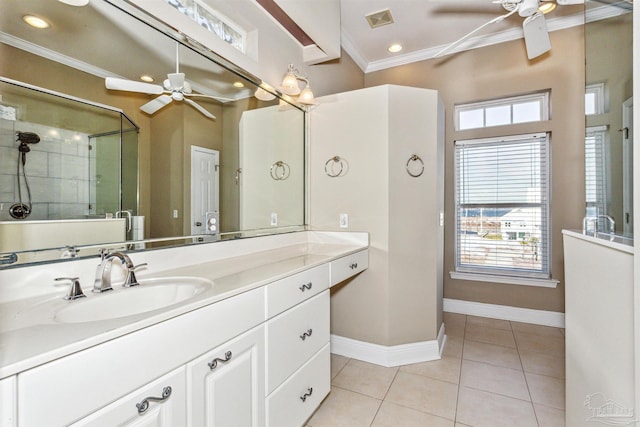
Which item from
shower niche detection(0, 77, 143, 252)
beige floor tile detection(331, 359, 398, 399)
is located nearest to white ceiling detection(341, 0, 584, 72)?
shower niche detection(0, 77, 143, 252)

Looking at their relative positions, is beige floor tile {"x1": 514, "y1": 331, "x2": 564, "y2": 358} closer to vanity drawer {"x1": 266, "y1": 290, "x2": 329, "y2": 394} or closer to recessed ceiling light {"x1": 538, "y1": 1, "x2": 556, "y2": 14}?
vanity drawer {"x1": 266, "y1": 290, "x2": 329, "y2": 394}

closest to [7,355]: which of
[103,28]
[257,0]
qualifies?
[103,28]

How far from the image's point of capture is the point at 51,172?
1.05 metres

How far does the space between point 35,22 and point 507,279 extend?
3816mm

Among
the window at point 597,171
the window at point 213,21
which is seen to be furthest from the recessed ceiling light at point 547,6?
the window at point 213,21

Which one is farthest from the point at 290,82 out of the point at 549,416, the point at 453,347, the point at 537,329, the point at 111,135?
the point at 537,329

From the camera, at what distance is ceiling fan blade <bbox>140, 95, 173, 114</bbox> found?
135cm

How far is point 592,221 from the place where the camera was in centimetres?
132

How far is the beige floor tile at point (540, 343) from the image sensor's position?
96.3 inches

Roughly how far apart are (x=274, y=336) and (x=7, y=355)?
872 mm

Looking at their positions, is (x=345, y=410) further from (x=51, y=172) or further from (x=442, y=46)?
(x=442, y=46)

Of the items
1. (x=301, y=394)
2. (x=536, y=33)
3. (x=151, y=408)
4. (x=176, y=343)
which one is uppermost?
(x=536, y=33)

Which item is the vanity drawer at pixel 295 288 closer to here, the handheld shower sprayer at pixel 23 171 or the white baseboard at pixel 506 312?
the handheld shower sprayer at pixel 23 171

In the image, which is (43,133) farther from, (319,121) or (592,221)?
(592,221)
